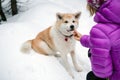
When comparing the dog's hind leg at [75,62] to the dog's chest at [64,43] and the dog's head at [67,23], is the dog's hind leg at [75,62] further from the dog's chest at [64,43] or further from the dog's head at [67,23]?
the dog's head at [67,23]

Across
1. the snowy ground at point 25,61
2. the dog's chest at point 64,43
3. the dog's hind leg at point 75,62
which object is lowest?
the dog's hind leg at point 75,62

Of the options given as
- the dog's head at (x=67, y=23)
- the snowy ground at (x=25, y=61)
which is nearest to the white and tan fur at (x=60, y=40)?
the dog's head at (x=67, y=23)

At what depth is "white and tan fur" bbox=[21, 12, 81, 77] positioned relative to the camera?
3.86 m

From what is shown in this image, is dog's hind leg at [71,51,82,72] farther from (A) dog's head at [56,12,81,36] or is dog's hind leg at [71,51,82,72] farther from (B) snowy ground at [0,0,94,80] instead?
(A) dog's head at [56,12,81,36]

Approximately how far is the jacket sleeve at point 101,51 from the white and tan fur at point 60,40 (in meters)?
1.40

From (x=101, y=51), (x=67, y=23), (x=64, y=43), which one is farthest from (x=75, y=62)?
(x=101, y=51)

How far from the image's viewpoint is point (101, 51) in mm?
2354

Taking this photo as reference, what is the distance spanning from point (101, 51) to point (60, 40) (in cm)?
175

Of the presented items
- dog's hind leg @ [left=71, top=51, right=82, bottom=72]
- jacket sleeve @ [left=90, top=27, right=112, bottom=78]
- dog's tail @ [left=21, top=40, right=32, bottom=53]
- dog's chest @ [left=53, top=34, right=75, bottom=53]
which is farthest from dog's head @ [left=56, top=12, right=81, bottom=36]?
jacket sleeve @ [left=90, top=27, right=112, bottom=78]

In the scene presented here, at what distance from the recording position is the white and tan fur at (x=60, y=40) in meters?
3.86

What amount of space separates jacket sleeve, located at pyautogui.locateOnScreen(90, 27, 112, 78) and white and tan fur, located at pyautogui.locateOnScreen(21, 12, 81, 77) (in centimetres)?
140

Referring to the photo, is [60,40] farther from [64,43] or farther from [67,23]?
[67,23]

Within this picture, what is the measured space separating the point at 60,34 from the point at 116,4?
1.78m

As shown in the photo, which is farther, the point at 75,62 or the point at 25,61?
the point at 75,62
